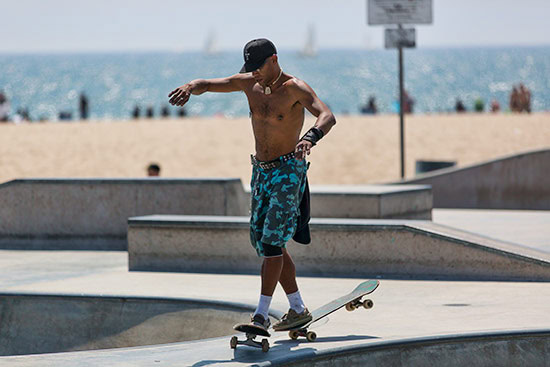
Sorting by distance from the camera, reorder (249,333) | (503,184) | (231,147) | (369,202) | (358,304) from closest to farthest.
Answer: (249,333), (358,304), (369,202), (503,184), (231,147)

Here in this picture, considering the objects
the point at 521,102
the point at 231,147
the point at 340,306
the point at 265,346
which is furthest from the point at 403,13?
the point at 521,102

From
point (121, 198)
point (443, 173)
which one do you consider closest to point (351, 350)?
point (121, 198)

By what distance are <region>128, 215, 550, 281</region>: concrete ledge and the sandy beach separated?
13.5 metres

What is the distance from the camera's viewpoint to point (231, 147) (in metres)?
30.8

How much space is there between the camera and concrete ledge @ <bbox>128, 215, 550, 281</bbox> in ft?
28.9

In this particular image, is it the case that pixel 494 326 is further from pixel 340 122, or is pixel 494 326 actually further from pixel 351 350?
pixel 340 122

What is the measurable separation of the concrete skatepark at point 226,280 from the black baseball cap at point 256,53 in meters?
1.68

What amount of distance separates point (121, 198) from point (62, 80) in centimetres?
17323

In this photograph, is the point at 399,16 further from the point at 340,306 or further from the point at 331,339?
the point at 331,339

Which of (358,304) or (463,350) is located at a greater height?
(358,304)

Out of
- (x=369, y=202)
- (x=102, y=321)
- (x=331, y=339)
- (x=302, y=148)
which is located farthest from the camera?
(x=369, y=202)

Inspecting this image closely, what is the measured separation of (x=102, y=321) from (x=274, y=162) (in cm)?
254

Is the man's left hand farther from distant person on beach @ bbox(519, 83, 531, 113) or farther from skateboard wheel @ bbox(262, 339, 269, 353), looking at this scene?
distant person on beach @ bbox(519, 83, 531, 113)

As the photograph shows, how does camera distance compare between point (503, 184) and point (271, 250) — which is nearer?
point (271, 250)
